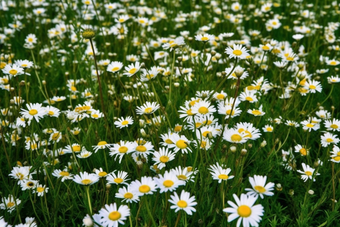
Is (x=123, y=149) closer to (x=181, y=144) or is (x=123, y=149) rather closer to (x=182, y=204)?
(x=181, y=144)

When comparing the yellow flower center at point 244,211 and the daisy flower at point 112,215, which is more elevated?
the yellow flower center at point 244,211

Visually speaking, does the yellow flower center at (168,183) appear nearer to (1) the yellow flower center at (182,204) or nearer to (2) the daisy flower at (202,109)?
(1) the yellow flower center at (182,204)

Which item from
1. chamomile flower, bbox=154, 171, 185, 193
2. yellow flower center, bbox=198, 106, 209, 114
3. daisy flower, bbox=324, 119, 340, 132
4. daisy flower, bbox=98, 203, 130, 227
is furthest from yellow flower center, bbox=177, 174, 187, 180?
daisy flower, bbox=324, 119, 340, 132

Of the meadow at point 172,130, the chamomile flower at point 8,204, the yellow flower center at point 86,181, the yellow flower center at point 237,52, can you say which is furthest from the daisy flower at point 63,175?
the yellow flower center at point 237,52

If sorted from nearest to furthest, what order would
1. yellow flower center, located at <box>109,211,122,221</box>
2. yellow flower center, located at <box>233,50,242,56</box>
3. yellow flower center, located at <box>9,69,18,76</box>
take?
yellow flower center, located at <box>109,211,122,221</box>, yellow flower center, located at <box>233,50,242,56</box>, yellow flower center, located at <box>9,69,18,76</box>

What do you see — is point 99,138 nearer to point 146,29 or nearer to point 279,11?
point 146,29

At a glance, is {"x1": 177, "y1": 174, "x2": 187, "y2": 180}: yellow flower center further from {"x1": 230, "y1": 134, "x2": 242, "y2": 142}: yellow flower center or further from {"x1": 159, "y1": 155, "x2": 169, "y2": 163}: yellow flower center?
{"x1": 230, "y1": 134, "x2": 242, "y2": 142}: yellow flower center

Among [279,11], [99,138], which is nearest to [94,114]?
[99,138]
